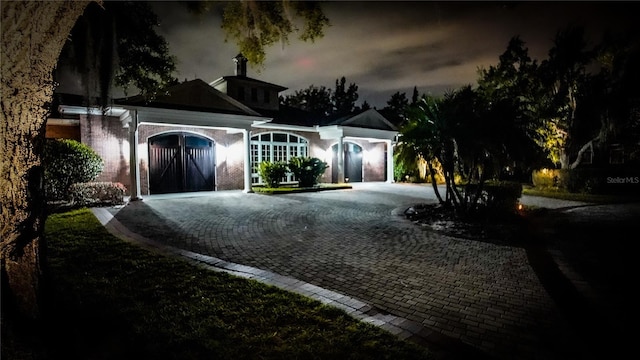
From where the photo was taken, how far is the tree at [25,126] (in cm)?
198

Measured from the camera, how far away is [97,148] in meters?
A: 12.3

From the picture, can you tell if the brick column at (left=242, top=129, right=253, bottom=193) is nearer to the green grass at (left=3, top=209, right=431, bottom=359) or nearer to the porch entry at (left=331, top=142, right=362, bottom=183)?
the porch entry at (left=331, top=142, right=362, bottom=183)

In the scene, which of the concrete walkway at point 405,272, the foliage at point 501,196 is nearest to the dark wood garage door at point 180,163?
the concrete walkway at point 405,272

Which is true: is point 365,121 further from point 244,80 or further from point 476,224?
point 476,224

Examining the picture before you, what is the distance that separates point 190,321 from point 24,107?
6.92 ft

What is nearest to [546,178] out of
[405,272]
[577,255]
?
[577,255]

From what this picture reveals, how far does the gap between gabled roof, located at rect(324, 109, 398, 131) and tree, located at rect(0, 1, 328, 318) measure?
16394mm

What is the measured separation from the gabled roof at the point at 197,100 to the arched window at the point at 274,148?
2769 millimetres

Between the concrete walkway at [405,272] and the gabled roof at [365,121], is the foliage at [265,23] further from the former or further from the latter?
the gabled roof at [365,121]

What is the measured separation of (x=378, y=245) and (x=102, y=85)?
18.3ft

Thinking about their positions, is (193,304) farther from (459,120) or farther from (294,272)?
(459,120)

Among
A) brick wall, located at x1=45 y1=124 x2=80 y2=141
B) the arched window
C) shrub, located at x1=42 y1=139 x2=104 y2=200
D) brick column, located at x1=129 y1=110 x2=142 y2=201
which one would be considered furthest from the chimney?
shrub, located at x1=42 y1=139 x2=104 y2=200

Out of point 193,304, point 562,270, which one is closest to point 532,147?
point 562,270

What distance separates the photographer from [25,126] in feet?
7.00
